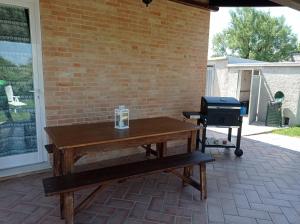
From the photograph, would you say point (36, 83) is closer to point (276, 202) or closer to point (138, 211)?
point (138, 211)

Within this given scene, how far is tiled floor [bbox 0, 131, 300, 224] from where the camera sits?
8.00 feet

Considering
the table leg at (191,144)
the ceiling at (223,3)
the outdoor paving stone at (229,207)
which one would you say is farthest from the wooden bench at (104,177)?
the ceiling at (223,3)

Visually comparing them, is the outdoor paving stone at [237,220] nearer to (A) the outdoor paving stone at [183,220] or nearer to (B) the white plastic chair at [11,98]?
(A) the outdoor paving stone at [183,220]

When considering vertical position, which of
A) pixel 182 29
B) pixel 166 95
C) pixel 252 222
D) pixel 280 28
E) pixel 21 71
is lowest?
pixel 252 222

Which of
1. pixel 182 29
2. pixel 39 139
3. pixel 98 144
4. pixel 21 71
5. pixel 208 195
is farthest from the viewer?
pixel 182 29

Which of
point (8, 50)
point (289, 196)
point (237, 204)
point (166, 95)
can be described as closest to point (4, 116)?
point (8, 50)

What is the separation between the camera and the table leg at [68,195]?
202 cm

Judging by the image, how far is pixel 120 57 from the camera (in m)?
3.77

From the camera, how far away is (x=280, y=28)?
21.0m

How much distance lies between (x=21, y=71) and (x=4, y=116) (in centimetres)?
64

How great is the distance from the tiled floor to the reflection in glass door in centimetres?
40

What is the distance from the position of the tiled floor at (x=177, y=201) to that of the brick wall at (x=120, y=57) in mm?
1114

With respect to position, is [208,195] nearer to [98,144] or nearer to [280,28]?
[98,144]

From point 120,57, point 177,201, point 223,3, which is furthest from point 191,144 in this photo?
point 223,3
